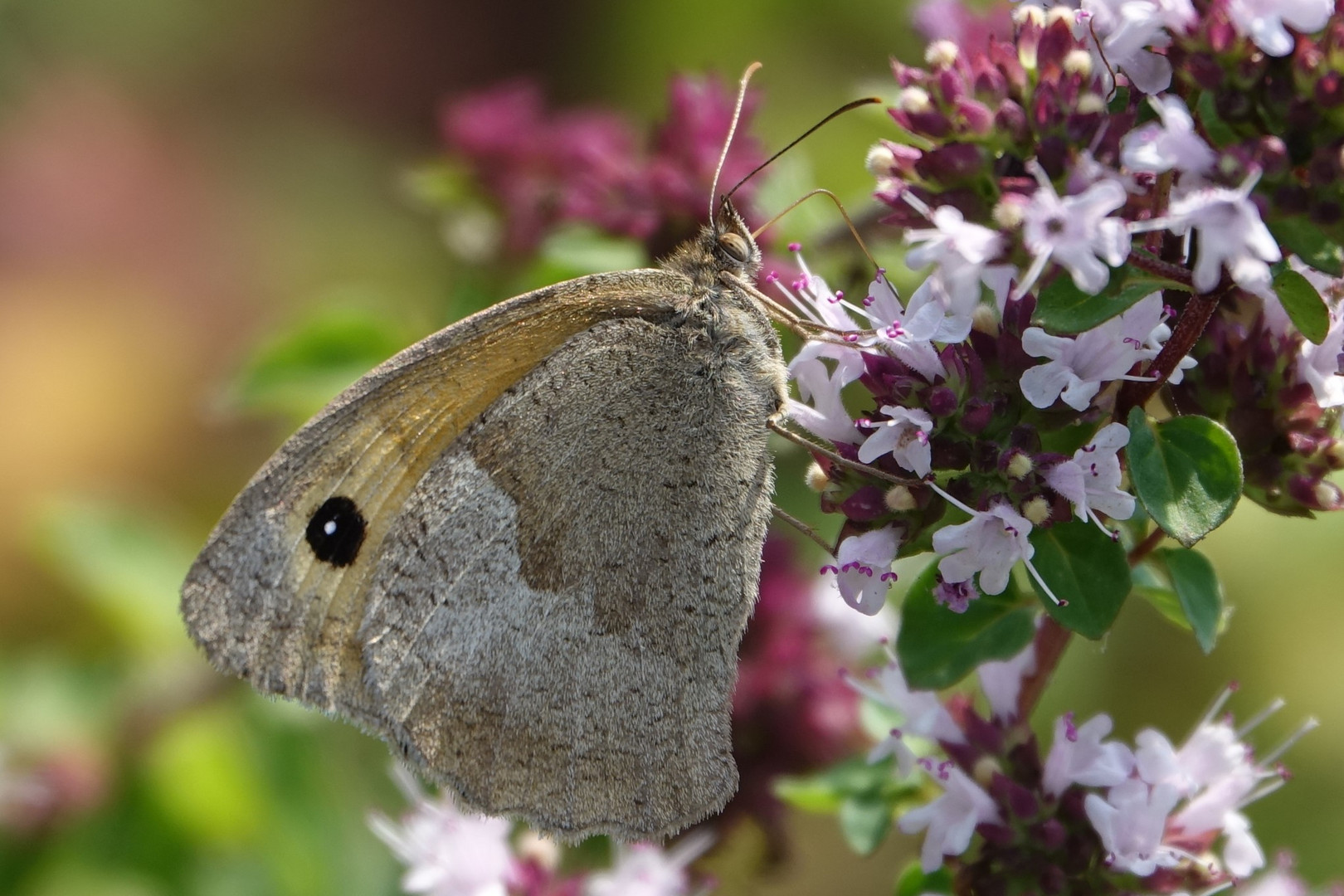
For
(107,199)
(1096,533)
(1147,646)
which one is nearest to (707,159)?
(1096,533)

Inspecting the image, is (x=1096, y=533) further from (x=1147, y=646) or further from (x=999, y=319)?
(x=1147, y=646)

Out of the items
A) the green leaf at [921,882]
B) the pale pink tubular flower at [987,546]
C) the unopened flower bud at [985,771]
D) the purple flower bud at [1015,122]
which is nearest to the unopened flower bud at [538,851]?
the green leaf at [921,882]

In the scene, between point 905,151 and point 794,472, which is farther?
point 794,472

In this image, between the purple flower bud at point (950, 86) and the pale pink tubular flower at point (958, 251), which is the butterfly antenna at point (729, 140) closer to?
the purple flower bud at point (950, 86)

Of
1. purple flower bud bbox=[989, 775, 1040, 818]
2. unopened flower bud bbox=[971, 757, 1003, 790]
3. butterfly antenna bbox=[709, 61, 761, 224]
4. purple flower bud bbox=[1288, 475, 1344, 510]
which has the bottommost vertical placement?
purple flower bud bbox=[989, 775, 1040, 818]

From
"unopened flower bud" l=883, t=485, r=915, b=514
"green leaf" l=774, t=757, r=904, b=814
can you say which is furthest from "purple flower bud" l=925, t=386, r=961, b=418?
"green leaf" l=774, t=757, r=904, b=814

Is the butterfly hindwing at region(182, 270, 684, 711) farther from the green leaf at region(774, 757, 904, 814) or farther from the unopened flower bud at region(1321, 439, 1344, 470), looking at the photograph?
the unopened flower bud at region(1321, 439, 1344, 470)

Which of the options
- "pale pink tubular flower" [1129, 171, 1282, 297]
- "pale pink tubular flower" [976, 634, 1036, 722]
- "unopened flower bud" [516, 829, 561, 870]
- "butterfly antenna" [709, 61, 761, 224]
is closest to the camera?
"pale pink tubular flower" [1129, 171, 1282, 297]
